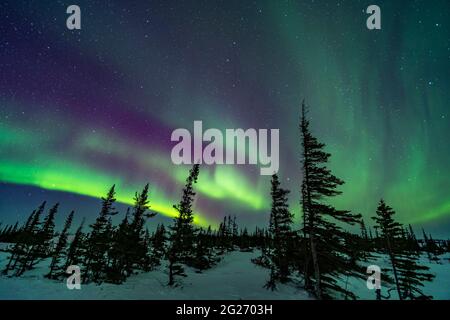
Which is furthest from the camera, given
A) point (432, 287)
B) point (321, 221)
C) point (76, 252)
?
point (432, 287)

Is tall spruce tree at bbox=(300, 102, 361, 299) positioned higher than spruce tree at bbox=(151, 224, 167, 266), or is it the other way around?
tall spruce tree at bbox=(300, 102, 361, 299)

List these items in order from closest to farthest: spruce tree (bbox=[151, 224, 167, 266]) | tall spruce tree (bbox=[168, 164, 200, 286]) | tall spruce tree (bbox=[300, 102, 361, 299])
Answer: tall spruce tree (bbox=[300, 102, 361, 299]), tall spruce tree (bbox=[168, 164, 200, 286]), spruce tree (bbox=[151, 224, 167, 266])

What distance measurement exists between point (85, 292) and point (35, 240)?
114 feet

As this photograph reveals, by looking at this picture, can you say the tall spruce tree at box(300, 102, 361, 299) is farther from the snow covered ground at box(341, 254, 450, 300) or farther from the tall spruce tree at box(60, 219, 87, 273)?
the tall spruce tree at box(60, 219, 87, 273)

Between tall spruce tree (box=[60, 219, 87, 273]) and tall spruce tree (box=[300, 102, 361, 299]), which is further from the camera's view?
tall spruce tree (box=[60, 219, 87, 273])

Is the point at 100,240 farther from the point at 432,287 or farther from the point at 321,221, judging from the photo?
the point at 432,287

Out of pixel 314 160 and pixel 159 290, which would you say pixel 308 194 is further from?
pixel 159 290

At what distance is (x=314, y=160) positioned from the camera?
1712 cm

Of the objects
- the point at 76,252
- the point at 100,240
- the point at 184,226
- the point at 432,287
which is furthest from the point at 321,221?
the point at 432,287

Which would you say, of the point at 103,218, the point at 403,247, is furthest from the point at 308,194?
the point at 103,218

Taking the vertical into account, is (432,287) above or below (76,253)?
below

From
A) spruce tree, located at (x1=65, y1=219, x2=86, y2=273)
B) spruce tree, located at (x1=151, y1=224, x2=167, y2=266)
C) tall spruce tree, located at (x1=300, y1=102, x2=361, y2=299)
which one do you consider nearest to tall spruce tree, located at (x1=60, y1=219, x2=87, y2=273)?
spruce tree, located at (x1=65, y1=219, x2=86, y2=273)

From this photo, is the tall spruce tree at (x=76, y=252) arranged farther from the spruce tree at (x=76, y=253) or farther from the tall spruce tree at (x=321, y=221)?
the tall spruce tree at (x=321, y=221)

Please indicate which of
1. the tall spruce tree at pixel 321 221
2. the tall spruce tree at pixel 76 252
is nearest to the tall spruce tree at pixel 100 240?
the tall spruce tree at pixel 76 252
